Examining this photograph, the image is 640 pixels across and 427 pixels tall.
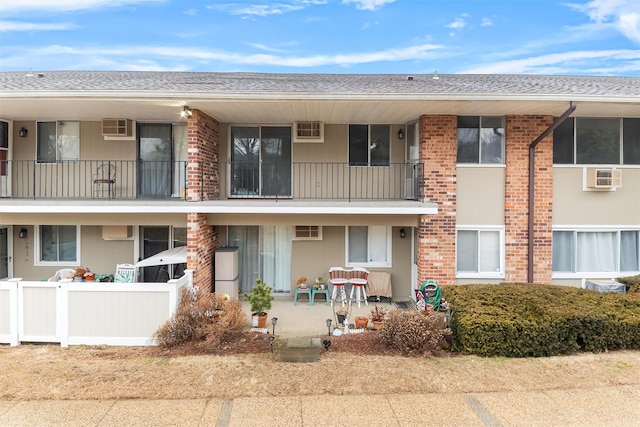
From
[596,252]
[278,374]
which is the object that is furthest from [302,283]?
[596,252]

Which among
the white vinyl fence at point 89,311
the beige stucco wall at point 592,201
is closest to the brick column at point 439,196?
the beige stucco wall at point 592,201

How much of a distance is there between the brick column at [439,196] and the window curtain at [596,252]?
3.31m

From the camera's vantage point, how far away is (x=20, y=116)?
407 inches

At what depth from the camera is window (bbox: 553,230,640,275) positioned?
9.89 meters

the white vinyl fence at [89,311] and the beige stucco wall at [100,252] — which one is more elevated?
the beige stucco wall at [100,252]

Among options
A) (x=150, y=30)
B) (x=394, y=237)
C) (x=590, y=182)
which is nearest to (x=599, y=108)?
(x=590, y=182)

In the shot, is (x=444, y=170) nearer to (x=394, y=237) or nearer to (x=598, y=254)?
(x=394, y=237)

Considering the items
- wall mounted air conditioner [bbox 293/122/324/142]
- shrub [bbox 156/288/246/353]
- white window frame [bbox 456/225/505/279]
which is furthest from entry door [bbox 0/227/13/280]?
white window frame [bbox 456/225/505/279]

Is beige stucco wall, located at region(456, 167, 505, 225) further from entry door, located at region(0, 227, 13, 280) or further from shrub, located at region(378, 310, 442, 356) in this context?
entry door, located at region(0, 227, 13, 280)

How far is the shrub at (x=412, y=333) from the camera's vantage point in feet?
22.3

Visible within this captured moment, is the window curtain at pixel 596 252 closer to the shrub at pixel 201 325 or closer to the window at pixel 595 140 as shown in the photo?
the window at pixel 595 140

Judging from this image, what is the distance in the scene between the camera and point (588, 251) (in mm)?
9938

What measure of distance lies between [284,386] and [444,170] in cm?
623

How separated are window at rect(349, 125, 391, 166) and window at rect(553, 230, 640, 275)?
15.6ft
